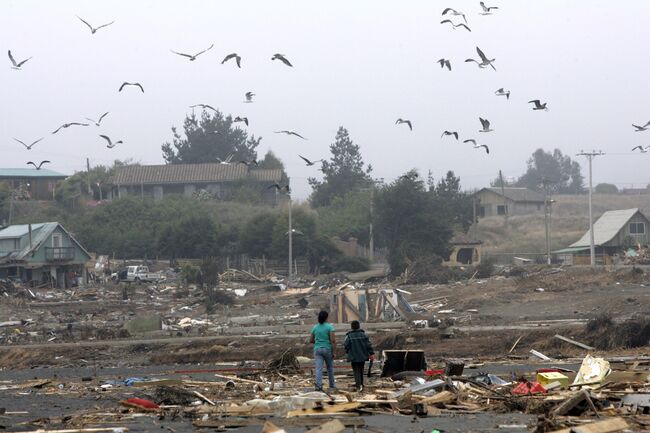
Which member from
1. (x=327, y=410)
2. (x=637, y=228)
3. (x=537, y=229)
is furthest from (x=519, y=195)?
(x=327, y=410)

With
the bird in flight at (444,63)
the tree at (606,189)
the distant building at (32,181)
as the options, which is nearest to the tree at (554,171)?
the tree at (606,189)

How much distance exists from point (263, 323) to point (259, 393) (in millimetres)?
21622

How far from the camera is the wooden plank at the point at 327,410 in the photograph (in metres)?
15.4

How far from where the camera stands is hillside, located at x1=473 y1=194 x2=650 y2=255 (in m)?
83.2

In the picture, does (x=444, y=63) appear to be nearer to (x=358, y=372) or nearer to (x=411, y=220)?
(x=358, y=372)

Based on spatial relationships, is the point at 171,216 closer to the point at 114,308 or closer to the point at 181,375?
the point at 114,308

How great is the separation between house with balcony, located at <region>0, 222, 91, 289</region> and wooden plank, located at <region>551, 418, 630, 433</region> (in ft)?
176

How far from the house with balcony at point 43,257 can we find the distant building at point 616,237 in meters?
28.8

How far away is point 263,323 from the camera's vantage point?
40156 millimetres

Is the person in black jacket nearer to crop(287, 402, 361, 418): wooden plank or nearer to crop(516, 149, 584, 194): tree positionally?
crop(287, 402, 361, 418): wooden plank

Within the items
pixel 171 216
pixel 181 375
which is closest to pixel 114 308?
pixel 181 375

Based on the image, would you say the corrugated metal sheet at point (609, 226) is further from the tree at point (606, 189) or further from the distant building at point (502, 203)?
the tree at point (606, 189)

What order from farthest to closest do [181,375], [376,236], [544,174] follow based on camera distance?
[544,174], [376,236], [181,375]

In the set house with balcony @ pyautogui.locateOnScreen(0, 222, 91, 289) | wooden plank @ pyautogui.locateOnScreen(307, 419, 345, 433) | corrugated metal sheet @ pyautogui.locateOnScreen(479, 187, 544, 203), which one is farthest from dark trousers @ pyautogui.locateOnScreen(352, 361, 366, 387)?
corrugated metal sheet @ pyautogui.locateOnScreen(479, 187, 544, 203)
